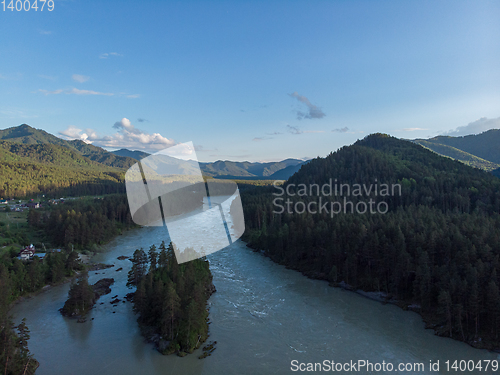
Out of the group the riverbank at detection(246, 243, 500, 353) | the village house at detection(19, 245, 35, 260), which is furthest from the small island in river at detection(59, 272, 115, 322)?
the riverbank at detection(246, 243, 500, 353)

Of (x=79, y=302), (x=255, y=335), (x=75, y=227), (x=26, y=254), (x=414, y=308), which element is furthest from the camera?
(x=75, y=227)

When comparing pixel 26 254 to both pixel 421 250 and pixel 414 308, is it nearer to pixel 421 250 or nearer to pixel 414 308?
pixel 414 308

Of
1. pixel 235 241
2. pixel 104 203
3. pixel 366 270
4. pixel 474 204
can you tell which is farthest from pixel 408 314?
pixel 104 203

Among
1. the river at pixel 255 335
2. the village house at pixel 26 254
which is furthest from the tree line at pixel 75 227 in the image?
the river at pixel 255 335

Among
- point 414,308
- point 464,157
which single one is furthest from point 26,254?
point 464,157

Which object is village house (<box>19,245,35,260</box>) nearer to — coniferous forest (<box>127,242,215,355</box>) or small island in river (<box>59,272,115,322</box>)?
small island in river (<box>59,272,115,322</box>)

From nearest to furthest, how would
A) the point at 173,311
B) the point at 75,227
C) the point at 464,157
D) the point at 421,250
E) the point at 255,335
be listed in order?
the point at 173,311, the point at 255,335, the point at 421,250, the point at 75,227, the point at 464,157
